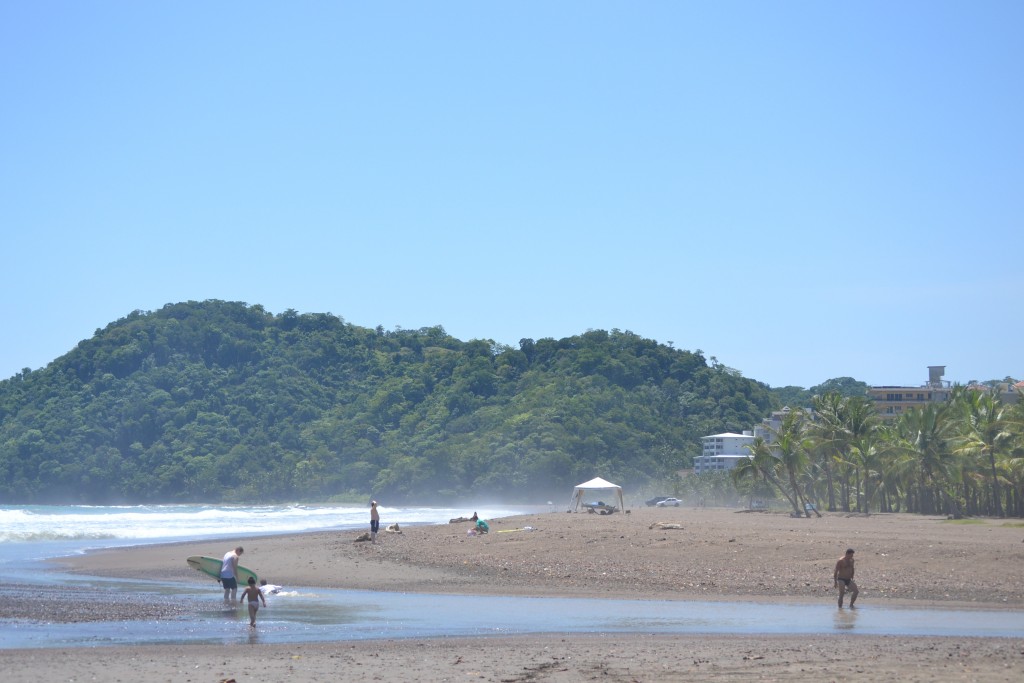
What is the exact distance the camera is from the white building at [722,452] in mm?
98625

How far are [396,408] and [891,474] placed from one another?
92.0 metres

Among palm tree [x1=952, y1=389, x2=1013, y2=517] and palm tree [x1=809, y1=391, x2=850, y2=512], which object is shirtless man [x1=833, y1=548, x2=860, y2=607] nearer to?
palm tree [x1=952, y1=389, x2=1013, y2=517]

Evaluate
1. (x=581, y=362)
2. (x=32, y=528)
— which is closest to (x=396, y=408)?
(x=581, y=362)

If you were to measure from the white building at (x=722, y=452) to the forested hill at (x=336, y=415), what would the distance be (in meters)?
2.95

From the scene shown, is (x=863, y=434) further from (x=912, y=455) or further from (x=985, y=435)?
(x=985, y=435)

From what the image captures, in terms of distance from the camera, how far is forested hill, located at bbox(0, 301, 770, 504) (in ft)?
373

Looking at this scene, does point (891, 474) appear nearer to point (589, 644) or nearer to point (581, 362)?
point (589, 644)

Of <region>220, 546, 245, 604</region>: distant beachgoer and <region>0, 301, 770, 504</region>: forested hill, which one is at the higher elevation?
<region>0, 301, 770, 504</region>: forested hill

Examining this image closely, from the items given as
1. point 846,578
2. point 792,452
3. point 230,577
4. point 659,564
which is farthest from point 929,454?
point 230,577

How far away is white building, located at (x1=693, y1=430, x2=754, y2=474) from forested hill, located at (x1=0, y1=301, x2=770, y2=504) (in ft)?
9.69

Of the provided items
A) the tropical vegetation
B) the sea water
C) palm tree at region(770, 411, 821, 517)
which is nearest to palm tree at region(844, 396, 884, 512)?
the tropical vegetation

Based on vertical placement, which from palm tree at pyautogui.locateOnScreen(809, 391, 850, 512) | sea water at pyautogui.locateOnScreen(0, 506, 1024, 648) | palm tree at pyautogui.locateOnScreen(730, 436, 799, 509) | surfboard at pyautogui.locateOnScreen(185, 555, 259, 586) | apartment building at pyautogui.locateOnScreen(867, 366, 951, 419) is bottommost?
sea water at pyautogui.locateOnScreen(0, 506, 1024, 648)

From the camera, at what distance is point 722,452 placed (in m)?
105

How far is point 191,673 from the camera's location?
42.0 ft
